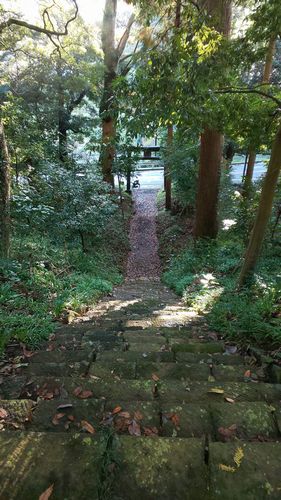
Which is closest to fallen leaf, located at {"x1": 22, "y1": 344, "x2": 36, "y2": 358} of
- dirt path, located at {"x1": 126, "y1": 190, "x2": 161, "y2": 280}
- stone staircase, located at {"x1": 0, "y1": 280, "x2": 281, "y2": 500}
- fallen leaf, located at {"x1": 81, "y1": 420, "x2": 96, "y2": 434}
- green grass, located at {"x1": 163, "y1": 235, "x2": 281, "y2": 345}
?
stone staircase, located at {"x1": 0, "y1": 280, "x2": 281, "y2": 500}

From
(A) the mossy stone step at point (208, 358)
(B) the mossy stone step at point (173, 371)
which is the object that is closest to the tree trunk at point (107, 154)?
(A) the mossy stone step at point (208, 358)

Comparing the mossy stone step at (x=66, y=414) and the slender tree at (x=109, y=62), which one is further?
the slender tree at (x=109, y=62)

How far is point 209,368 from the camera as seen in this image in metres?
2.52

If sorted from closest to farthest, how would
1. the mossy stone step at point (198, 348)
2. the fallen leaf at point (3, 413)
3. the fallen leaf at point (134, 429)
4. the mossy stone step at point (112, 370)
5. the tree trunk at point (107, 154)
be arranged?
1. the fallen leaf at point (134, 429)
2. the fallen leaf at point (3, 413)
3. the mossy stone step at point (112, 370)
4. the mossy stone step at point (198, 348)
5. the tree trunk at point (107, 154)

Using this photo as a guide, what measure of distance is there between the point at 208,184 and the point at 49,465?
7.92m

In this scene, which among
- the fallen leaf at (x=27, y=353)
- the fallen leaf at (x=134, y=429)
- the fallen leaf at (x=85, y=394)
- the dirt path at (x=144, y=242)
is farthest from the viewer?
the dirt path at (x=144, y=242)

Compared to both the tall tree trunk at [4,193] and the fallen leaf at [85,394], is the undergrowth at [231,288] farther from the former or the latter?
the tall tree trunk at [4,193]

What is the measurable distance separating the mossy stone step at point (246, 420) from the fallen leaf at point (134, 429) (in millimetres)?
418

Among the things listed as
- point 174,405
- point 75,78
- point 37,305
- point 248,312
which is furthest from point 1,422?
point 75,78

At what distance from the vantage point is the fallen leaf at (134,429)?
1.71 meters

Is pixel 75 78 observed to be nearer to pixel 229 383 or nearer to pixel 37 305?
pixel 37 305

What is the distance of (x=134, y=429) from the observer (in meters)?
1.73

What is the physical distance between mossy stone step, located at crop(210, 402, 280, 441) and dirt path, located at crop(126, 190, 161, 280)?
8511 mm

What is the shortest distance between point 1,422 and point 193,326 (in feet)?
9.09
